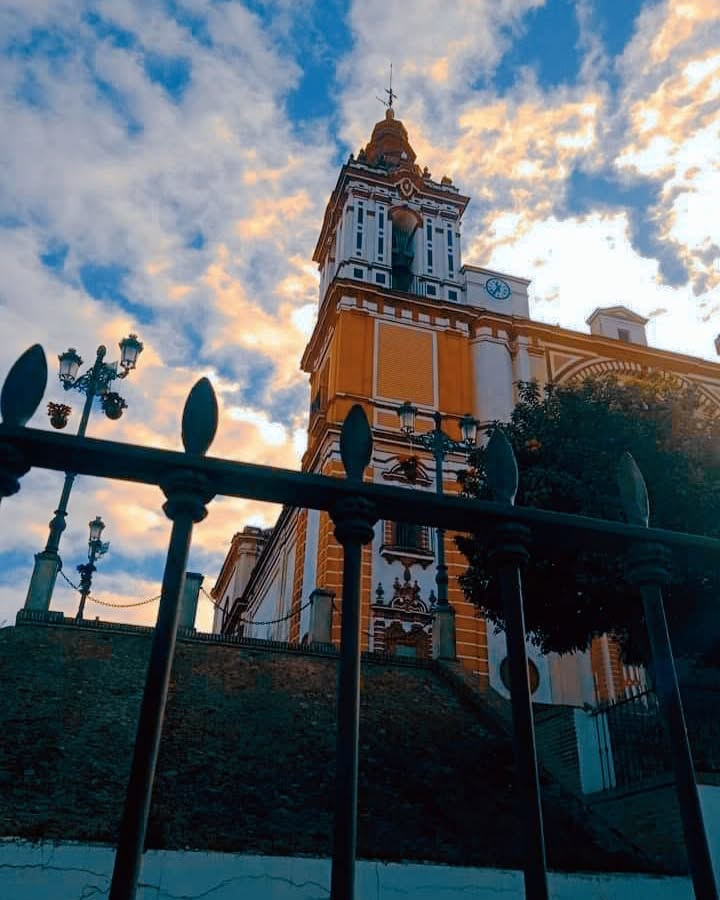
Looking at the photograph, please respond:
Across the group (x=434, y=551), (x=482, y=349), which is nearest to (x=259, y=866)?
(x=434, y=551)

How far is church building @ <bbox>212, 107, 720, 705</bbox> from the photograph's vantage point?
2134cm

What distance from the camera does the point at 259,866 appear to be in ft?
22.3

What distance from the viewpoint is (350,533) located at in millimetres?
3301

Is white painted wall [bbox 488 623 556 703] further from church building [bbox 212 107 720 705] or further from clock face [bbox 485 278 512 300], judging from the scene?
clock face [bbox 485 278 512 300]

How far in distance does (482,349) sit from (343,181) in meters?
8.64

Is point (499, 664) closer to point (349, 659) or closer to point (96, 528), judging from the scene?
point (96, 528)

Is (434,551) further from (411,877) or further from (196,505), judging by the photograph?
(196,505)

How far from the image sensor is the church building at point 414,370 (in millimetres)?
21344

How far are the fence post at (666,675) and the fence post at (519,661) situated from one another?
21.2 inches

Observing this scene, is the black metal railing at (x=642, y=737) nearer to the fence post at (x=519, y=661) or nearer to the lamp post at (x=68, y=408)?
the fence post at (x=519, y=661)

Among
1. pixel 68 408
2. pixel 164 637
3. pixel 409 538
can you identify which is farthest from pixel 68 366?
pixel 164 637

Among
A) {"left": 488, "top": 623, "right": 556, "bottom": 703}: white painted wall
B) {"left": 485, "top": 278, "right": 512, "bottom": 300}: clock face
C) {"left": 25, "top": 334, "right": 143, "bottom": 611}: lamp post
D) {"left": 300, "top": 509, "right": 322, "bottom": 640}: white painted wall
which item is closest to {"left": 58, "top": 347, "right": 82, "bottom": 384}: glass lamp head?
{"left": 25, "top": 334, "right": 143, "bottom": 611}: lamp post

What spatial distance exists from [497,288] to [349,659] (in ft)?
87.0

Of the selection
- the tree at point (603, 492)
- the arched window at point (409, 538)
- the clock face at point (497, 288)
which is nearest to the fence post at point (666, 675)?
the tree at point (603, 492)
